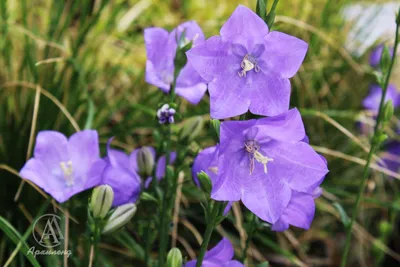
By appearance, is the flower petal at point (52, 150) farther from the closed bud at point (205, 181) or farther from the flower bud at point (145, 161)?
the closed bud at point (205, 181)

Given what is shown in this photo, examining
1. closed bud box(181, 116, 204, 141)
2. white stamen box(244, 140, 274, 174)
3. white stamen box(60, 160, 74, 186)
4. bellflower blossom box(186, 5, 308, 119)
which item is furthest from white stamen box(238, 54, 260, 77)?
white stamen box(60, 160, 74, 186)

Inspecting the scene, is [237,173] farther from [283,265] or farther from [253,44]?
[283,265]

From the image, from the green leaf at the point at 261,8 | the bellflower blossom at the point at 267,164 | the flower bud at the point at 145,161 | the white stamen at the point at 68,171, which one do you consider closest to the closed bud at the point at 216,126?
the bellflower blossom at the point at 267,164

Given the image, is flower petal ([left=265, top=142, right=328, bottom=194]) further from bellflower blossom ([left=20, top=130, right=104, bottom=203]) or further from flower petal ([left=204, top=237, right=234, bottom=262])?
bellflower blossom ([left=20, top=130, right=104, bottom=203])

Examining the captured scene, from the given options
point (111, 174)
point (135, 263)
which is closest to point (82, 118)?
point (135, 263)

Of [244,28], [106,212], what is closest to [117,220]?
[106,212]
